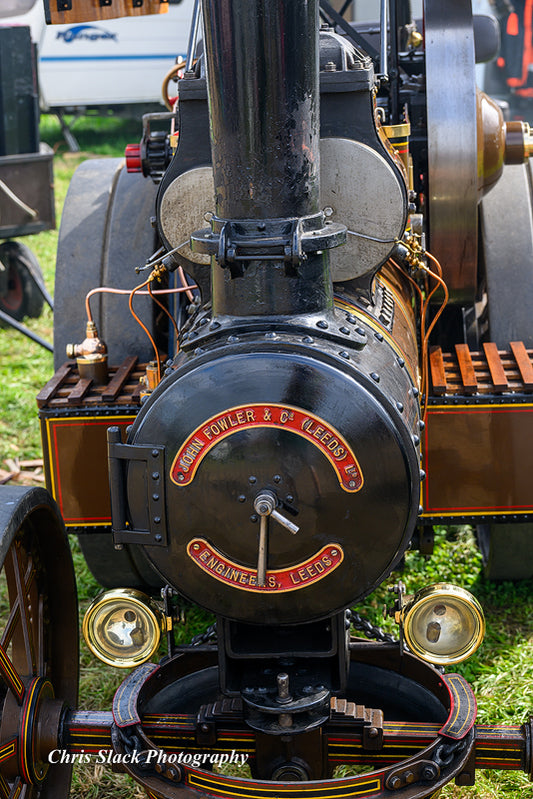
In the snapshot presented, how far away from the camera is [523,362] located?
2.99 m

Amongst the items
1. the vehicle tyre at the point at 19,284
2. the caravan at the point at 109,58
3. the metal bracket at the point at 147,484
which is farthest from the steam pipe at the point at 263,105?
the caravan at the point at 109,58

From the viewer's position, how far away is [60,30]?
13.1 m

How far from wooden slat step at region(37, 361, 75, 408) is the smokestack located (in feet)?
3.39

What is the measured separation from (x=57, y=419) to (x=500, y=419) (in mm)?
1287

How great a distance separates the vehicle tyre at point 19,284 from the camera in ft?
21.5

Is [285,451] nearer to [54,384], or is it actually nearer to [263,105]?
[263,105]

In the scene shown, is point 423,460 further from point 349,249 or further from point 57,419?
point 57,419

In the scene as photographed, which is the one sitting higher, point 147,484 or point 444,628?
point 147,484

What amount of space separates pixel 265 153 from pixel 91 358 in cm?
130

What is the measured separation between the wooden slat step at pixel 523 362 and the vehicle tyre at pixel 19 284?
414 cm

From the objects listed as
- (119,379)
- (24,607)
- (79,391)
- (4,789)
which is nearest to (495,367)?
(119,379)

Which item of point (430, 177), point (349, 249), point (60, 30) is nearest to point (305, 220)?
point (349, 249)

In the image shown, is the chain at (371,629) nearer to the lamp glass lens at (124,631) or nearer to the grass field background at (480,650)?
the grass field background at (480,650)

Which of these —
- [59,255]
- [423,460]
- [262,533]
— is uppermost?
[59,255]
